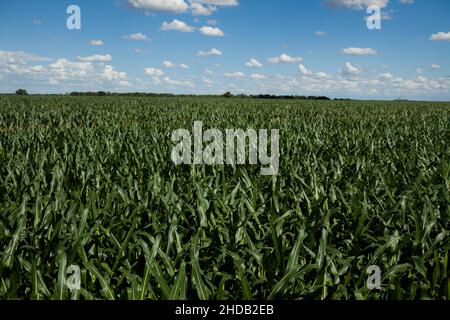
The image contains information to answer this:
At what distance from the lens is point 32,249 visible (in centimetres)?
284

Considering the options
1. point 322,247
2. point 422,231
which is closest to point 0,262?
point 322,247

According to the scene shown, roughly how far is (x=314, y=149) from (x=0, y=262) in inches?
249
